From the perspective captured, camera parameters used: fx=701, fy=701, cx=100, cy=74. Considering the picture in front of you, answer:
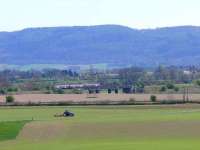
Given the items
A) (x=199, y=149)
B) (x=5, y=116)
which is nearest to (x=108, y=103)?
(x=5, y=116)

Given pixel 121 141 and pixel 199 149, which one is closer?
pixel 199 149

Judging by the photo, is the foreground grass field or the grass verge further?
the grass verge

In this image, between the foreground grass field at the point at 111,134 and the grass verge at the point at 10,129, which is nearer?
the foreground grass field at the point at 111,134

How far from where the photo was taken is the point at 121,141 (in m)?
46.4

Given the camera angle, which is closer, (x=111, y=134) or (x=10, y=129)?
(x=111, y=134)

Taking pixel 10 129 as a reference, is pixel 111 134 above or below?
below

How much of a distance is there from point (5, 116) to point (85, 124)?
16622mm

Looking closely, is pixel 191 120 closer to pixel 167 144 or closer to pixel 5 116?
pixel 167 144

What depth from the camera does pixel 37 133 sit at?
5262cm

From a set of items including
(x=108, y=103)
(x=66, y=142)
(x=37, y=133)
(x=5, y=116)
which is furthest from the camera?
(x=108, y=103)

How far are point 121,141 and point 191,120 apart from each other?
12.7 m

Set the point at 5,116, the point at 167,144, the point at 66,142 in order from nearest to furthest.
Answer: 1. the point at 167,144
2. the point at 66,142
3. the point at 5,116

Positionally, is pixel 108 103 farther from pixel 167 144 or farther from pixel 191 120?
pixel 167 144

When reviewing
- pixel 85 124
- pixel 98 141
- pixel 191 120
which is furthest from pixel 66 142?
pixel 191 120
